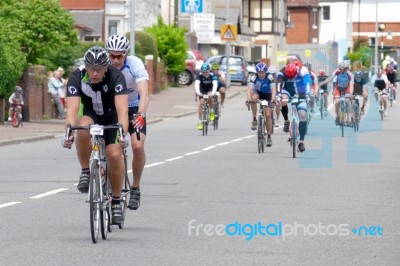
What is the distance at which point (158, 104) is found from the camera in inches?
2029

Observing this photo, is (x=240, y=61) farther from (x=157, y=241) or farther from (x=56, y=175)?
(x=157, y=241)

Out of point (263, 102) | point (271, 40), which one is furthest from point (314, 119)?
point (271, 40)

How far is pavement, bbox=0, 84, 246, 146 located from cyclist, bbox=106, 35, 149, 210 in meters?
15.1

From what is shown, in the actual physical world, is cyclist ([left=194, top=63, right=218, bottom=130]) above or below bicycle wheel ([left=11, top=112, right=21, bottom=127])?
above

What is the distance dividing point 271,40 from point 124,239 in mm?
97707

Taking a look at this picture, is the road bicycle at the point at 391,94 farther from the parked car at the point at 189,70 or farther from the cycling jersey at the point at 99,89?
the cycling jersey at the point at 99,89

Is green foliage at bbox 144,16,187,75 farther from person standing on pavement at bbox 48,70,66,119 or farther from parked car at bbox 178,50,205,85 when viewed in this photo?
person standing on pavement at bbox 48,70,66,119

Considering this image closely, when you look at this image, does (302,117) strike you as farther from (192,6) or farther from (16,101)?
(192,6)

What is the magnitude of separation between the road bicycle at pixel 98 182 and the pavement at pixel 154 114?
55.2 ft

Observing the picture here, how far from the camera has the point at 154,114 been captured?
44.9m

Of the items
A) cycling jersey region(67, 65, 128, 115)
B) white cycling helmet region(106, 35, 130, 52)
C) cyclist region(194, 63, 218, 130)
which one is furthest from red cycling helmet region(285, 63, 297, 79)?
cycling jersey region(67, 65, 128, 115)

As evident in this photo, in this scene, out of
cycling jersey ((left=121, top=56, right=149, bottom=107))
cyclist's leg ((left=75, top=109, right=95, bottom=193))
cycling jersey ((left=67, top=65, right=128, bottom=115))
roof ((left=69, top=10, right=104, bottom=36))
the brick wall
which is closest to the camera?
cycling jersey ((left=67, top=65, right=128, bottom=115))

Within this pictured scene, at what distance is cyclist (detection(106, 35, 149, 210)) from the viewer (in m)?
13.1

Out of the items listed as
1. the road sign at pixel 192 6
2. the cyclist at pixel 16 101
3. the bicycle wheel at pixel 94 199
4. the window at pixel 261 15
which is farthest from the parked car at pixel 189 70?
the bicycle wheel at pixel 94 199
